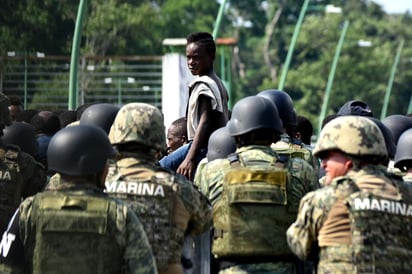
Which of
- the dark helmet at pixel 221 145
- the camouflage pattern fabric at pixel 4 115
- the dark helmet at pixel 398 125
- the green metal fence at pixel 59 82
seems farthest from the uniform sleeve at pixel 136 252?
the green metal fence at pixel 59 82

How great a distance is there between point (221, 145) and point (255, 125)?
1.00 meters

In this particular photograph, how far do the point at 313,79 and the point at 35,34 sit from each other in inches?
2038

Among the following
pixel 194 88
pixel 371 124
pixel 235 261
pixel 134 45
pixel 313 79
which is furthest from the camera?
pixel 313 79

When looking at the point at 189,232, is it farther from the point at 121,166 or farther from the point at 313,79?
the point at 313,79

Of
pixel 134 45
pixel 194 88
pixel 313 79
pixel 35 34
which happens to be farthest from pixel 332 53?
pixel 194 88

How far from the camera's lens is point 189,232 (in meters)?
9.32

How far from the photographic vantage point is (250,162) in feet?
31.6

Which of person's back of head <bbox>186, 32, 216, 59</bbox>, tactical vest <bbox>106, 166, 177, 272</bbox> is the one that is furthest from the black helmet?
person's back of head <bbox>186, 32, 216, 59</bbox>

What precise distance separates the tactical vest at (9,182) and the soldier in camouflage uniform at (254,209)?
233 cm

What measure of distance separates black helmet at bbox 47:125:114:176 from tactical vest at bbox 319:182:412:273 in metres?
1.41

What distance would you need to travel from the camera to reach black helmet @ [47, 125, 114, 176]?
27.3ft

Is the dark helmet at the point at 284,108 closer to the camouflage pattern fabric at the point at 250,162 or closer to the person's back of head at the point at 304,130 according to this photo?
the person's back of head at the point at 304,130

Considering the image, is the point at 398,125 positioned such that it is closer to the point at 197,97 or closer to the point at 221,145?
the point at 197,97

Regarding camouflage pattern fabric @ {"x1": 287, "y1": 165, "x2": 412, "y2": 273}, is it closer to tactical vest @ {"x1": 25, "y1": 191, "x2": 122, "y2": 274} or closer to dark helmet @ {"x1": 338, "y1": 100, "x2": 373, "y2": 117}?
tactical vest @ {"x1": 25, "y1": 191, "x2": 122, "y2": 274}
